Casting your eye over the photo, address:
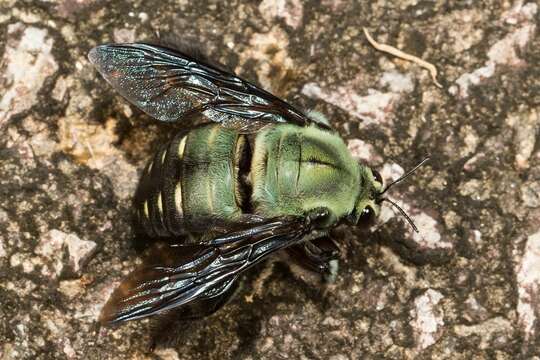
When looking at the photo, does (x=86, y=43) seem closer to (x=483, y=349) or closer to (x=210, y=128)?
(x=210, y=128)

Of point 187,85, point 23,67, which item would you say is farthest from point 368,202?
point 23,67

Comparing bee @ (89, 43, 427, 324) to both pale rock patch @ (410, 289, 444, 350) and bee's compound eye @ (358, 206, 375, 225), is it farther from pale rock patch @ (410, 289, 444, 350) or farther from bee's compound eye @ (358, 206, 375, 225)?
pale rock patch @ (410, 289, 444, 350)

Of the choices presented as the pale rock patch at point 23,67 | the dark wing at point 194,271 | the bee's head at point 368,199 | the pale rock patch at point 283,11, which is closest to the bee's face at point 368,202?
the bee's head at point 368,199

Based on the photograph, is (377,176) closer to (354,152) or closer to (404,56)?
(354,152)

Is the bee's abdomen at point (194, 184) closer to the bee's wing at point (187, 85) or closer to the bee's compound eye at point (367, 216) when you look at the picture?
the bee's wing at point (187, 85)

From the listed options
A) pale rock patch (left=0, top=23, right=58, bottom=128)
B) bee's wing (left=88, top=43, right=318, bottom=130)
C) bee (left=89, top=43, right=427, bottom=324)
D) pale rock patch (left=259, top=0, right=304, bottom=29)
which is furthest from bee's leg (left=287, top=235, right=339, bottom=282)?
pale rock patch (left=0, top=23, right=58, bottom=128)

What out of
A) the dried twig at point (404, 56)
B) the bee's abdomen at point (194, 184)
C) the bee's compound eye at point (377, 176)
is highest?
the dried twig at point (404, 56)
